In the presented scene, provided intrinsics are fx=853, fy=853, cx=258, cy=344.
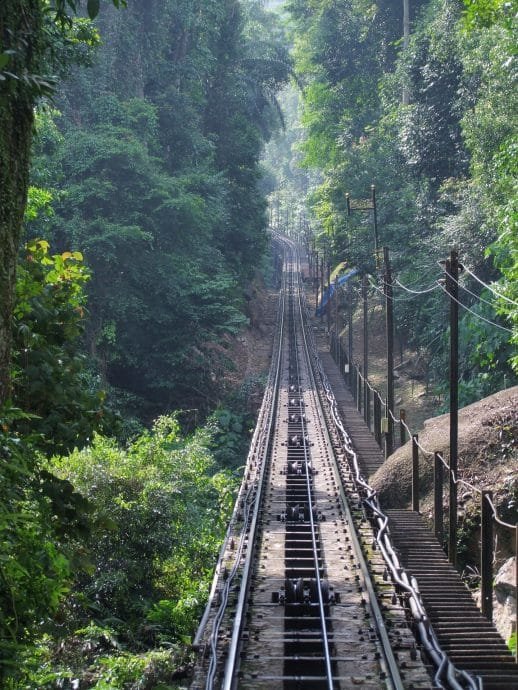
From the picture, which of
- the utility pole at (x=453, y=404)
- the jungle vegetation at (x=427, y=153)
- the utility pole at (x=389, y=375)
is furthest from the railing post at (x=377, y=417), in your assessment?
the utility pole at (x=453, y=404)

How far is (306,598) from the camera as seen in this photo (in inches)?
433

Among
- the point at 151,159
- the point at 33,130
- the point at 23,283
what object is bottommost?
the point at 23,283

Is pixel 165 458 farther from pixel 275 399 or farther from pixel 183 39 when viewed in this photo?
pixel 183 39

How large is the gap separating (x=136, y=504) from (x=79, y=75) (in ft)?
74.7

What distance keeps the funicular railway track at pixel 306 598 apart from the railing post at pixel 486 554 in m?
1.20

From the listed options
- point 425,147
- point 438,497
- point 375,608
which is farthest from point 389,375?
point 425,147

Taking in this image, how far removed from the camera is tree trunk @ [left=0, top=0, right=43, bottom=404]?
6129 mm

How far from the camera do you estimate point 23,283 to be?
25.6ft

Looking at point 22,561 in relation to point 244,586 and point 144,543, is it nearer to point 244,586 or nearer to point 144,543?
point 244,586

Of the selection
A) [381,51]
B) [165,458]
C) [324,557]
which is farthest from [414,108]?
[324,557]

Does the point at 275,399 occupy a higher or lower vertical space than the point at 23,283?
lower

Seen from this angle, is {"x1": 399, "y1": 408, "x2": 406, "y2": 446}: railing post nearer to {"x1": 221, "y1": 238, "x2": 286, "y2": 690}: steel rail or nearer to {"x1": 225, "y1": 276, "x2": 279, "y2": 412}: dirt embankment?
{"x1": 221, "y1": 238, "x2": 286, "y2": 690}: steel rail

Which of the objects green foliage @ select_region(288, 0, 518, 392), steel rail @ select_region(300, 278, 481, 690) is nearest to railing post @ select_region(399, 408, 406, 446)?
green foliage @ select_region(288, 0, 518, 392)

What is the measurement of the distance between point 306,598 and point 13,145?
23.3 ft
